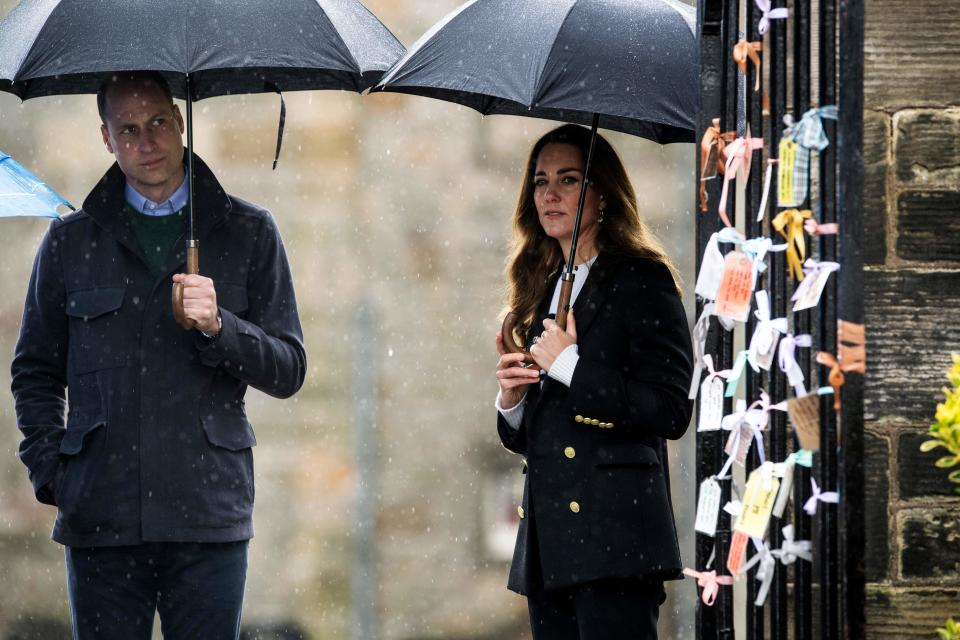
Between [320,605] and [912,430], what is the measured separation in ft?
14.0

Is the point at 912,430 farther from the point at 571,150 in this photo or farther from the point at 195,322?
the point at 195,322

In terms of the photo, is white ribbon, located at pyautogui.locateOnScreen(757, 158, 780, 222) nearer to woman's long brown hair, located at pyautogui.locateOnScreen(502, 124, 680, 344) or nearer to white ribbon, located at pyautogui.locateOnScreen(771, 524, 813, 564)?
white ribbon, located at pyautogui.locateOnScreen(771, 524, 813, 564)

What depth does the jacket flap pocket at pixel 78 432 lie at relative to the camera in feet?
12.4

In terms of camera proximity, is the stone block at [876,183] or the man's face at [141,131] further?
the man's face at [141,131]

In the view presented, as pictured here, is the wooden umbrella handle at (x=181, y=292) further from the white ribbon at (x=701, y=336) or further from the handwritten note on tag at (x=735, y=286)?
the handwritten note on tag at (x=735, y=286)

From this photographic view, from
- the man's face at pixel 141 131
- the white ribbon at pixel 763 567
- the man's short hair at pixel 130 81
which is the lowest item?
the white ribbon at pixel 763 567

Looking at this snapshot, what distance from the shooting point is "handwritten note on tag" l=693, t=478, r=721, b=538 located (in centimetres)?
307

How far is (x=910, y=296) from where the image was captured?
9.98ft

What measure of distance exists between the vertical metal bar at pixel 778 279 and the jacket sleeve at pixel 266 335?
1389 millimetres

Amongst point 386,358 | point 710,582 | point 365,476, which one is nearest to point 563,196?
point 710,582

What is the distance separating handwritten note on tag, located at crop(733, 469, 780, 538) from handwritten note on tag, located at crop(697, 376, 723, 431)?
220mm

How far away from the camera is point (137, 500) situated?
375 cm

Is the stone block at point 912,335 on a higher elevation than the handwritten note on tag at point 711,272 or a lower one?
lower

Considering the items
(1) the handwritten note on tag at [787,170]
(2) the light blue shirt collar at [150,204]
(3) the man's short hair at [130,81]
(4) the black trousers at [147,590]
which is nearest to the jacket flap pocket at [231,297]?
(2) the light blue shirt collar at [150,204]
